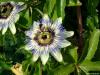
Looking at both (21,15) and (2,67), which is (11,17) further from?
(2,67)

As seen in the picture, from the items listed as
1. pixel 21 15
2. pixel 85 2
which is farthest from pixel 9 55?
pixel 85 2

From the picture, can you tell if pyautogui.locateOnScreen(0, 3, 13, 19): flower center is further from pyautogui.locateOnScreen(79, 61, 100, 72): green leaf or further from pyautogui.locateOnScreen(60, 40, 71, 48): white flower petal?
pyautogui.locateOnScreen(79, 61, 100, 72): green leaf

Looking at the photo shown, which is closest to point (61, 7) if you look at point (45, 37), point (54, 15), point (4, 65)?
point (54, 15)

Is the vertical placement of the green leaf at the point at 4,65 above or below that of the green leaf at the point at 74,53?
below

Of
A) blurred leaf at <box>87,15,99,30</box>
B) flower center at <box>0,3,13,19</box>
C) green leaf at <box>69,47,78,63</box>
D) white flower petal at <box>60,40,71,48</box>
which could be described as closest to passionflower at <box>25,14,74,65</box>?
white flower petal at <box>60,40,71,48</box>

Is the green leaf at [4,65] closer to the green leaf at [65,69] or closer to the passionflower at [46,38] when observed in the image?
the passionflower at [46,38]

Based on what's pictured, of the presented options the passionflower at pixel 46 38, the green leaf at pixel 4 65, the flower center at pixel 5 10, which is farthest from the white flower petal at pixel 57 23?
the green leaf at pixel 4 65
